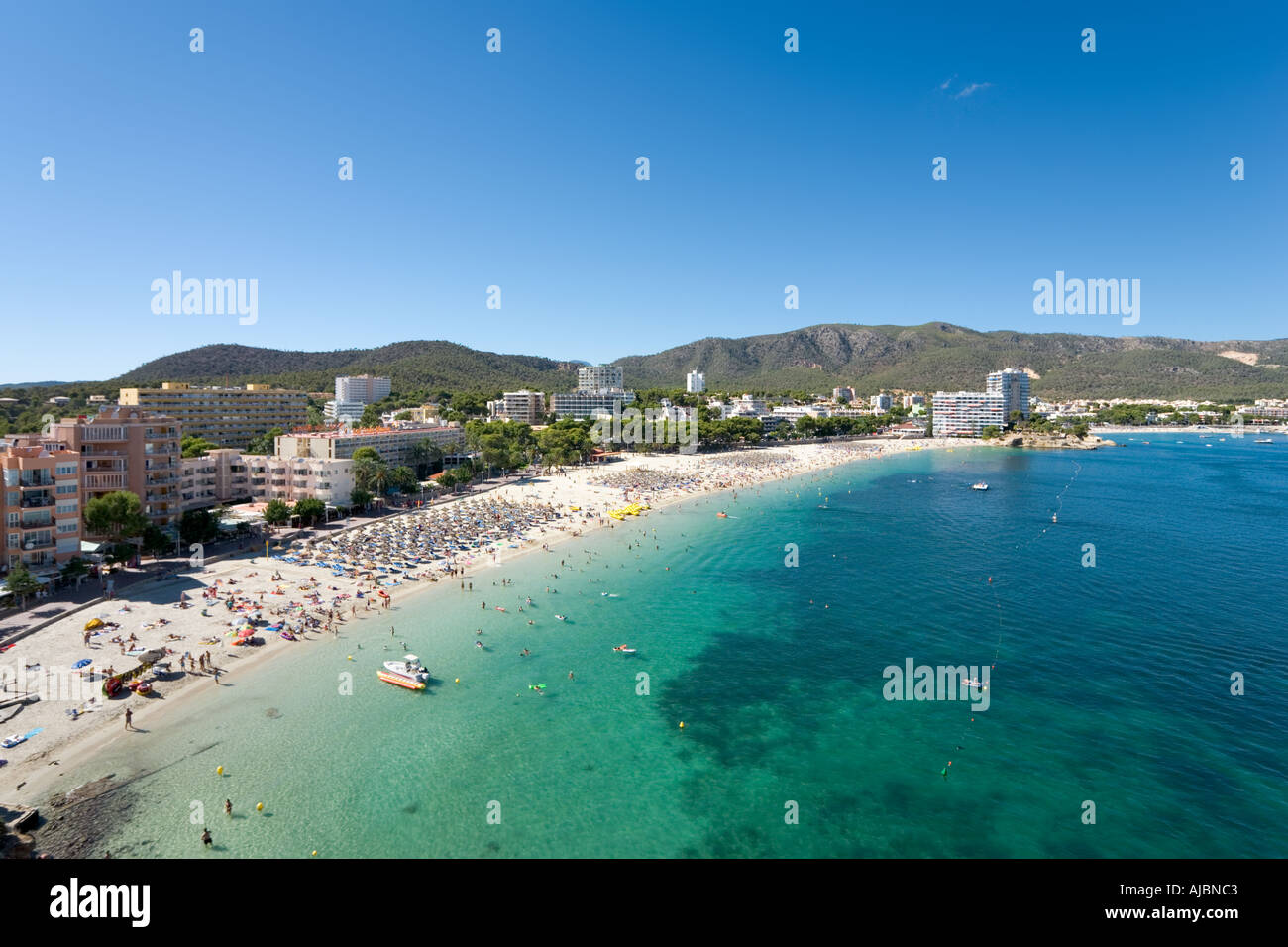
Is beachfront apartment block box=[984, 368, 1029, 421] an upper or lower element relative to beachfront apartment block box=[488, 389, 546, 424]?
upper

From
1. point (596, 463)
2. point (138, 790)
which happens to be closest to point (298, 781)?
point (138, 790)

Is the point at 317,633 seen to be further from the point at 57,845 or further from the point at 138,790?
the point at 57,845

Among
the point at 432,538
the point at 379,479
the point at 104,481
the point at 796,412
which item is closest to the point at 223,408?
the point at 379,479

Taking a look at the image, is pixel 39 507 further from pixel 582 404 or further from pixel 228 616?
pixel 582 404

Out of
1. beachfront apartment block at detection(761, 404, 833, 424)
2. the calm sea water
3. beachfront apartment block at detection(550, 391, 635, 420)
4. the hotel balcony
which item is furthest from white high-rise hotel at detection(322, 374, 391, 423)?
the calm sea water

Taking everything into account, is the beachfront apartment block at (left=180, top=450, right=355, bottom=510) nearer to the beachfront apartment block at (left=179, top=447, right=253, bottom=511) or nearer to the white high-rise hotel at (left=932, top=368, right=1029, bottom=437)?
the beachfront apartment block at (left=179, top=447, right=253, bottom=511)

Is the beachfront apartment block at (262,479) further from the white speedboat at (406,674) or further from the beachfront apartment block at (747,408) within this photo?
the beachfront apartment block at (747,408)

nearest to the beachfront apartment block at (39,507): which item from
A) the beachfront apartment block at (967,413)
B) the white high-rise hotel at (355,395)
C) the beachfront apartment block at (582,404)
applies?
the white high-rise hotel at (355,395)
